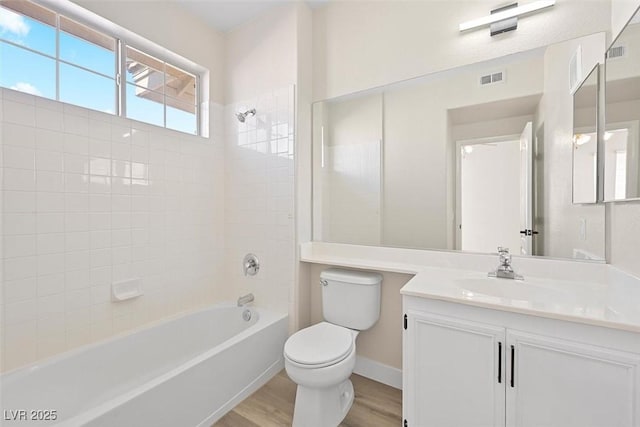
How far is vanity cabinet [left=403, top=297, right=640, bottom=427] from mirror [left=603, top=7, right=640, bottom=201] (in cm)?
63

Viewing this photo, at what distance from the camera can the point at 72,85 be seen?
1682mm

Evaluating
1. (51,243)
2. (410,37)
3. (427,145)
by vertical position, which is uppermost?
(410,37)

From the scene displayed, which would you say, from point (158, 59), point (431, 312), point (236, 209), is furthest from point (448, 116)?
point (158, 59)

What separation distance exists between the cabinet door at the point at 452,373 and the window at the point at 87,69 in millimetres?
2265

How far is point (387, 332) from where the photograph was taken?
6.31 feet

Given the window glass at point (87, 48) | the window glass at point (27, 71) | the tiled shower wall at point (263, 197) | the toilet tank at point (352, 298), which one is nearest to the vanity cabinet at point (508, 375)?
the toilet tank at point (352, 298)

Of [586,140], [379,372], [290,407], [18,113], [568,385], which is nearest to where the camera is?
[568,385]

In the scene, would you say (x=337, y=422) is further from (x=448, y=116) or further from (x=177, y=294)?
(x=448, y=116)

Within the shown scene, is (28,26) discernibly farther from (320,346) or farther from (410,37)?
(320,346)

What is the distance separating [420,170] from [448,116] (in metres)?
0.37

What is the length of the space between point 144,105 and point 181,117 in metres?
0.29

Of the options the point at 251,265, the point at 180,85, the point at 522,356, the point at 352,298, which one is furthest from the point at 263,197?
the point at 522,356

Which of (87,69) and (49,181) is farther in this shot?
(87,69)

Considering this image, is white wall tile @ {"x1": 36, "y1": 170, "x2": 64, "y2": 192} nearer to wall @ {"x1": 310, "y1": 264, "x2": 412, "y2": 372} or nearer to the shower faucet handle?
the shower faucet handle
